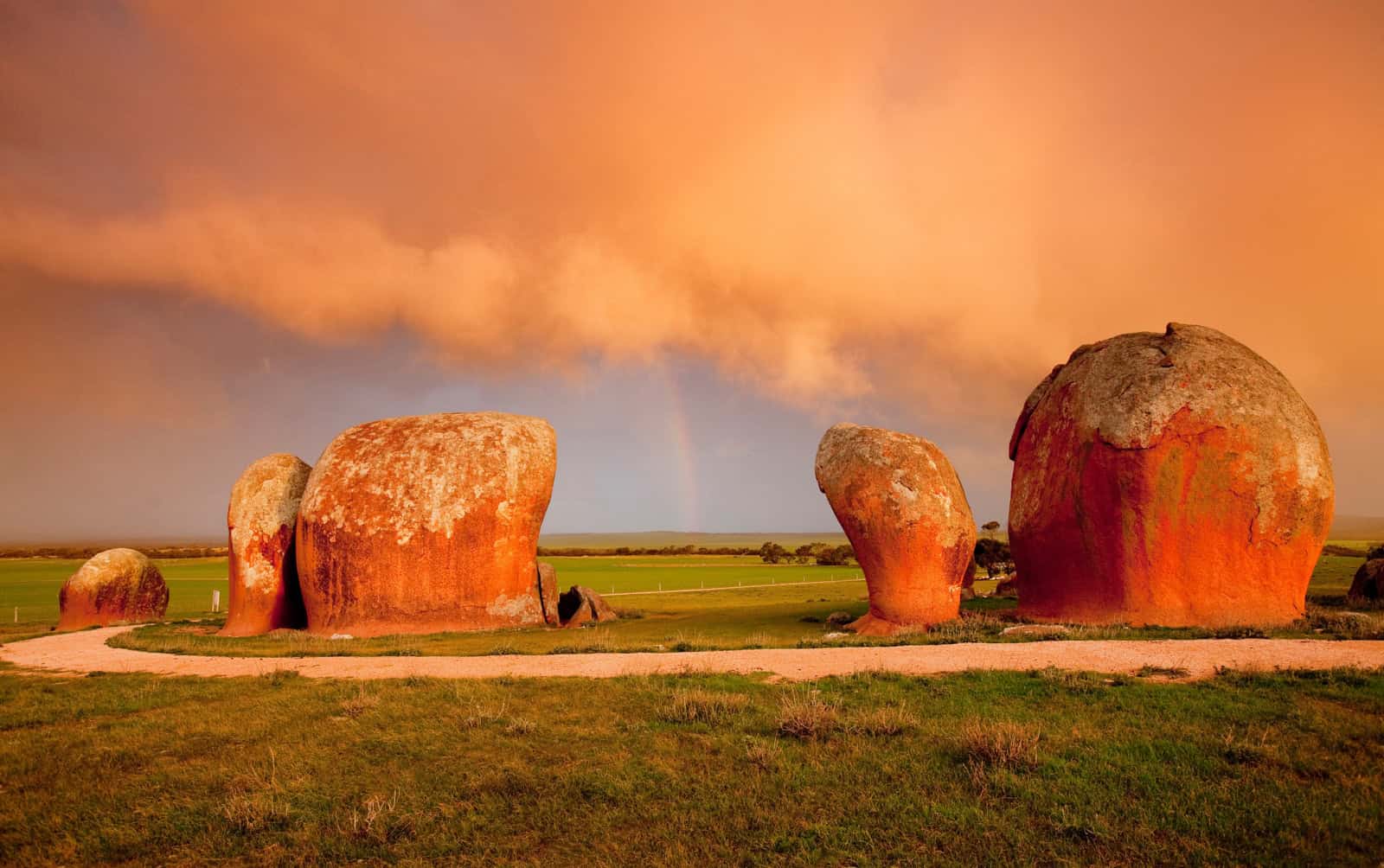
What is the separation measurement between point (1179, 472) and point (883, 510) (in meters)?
7.14

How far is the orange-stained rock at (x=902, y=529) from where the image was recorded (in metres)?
18.3

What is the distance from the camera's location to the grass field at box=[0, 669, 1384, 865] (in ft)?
17.4

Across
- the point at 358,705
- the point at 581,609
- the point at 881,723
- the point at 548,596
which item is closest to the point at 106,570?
the point at 548,596

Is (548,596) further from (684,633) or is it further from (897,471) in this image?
(897,471)

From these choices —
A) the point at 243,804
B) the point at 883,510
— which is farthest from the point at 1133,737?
the point at 883,510

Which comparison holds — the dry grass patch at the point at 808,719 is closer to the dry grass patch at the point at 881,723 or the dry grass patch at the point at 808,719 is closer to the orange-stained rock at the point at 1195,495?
the dry grass patch at the point at 881,723

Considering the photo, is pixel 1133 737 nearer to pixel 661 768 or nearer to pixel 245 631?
pixel 661 768

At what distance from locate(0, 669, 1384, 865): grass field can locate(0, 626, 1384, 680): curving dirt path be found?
1.42 metres

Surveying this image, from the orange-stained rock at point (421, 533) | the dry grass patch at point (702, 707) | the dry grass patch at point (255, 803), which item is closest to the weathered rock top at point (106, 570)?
the orange-stained rock at point (421, 533)

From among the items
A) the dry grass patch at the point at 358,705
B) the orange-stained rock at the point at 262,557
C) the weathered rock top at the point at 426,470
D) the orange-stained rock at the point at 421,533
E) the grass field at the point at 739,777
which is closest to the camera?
the grass field at the point at 739,777

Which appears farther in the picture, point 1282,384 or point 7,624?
point 7,624

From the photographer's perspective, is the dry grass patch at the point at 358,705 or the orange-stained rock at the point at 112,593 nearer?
the dry grass patch at the point at 358,705

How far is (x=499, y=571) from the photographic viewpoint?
2275cm

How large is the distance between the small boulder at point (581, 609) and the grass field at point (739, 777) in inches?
581
